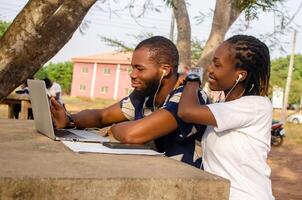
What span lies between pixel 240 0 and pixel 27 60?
2133mm

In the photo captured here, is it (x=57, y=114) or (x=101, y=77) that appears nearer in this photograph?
(x=57, y=114)

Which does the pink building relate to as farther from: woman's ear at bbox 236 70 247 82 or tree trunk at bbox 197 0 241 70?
woman's ear at bbox 236 70 247 82

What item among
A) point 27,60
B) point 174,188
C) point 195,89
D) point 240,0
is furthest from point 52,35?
point 240,0

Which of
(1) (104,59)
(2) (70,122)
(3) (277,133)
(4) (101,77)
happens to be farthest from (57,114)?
(4) (101,77)

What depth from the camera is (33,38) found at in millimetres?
2508

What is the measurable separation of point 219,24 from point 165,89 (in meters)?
4.89

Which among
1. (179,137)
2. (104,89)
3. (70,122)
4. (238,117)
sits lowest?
(104,89)

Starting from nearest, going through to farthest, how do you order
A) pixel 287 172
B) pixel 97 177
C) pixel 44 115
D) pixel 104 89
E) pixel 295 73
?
pixel 97 177 < pixel 44 115 < pixel 287 172 < pixel 104 89 < pixel 295 73

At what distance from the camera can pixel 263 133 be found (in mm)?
1784

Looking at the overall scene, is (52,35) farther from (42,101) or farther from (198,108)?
(198,108)

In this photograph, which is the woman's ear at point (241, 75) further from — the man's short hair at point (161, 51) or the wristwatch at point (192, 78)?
the man's short hair at point (161, 51)

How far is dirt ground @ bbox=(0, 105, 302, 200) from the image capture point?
7.40 metres

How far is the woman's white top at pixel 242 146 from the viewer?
1.71 m

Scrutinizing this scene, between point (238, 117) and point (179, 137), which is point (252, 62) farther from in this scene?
point (179, 137)
